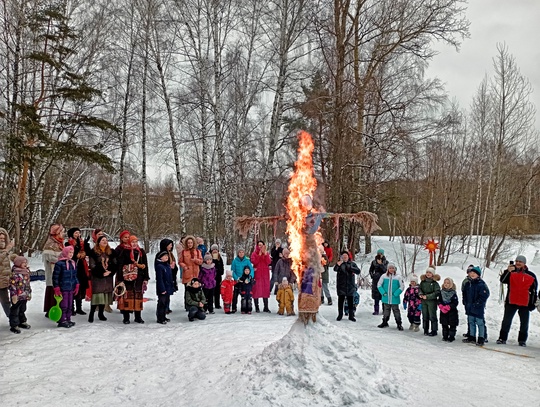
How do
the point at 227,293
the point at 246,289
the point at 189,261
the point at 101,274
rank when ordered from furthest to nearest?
the point at 246,289 < the point at 227,293 < the point at 189,261 < the point at 101,274

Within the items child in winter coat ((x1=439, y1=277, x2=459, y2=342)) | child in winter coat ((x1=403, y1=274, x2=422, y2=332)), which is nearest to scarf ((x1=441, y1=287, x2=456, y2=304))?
child in winter coat ((x1=439, y1=277, x2=459, y2=342))

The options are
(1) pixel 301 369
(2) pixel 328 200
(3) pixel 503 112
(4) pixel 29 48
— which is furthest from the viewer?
(3) pixel 503 112

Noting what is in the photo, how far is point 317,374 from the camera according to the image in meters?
5.18

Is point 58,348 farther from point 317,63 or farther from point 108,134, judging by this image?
point 317,63

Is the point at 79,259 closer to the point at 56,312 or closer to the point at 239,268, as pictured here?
the point at 56,312

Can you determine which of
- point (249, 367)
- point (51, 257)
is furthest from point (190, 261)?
point (249, 367)

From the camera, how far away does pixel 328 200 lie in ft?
57.4

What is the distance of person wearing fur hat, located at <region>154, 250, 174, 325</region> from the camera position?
8.69 meters

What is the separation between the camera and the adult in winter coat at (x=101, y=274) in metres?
8.59

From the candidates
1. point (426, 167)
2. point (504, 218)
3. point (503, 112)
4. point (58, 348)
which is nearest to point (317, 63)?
point (426, 167)

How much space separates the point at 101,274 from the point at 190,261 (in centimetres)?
191

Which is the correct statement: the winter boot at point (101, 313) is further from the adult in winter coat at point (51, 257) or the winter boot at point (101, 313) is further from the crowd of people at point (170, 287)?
the adult in winter coat at point (51, 257)

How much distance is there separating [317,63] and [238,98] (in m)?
4.51

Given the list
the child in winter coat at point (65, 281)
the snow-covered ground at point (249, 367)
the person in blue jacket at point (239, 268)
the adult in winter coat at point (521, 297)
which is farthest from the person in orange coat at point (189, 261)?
the adult in winter coat at point (521, 297)
